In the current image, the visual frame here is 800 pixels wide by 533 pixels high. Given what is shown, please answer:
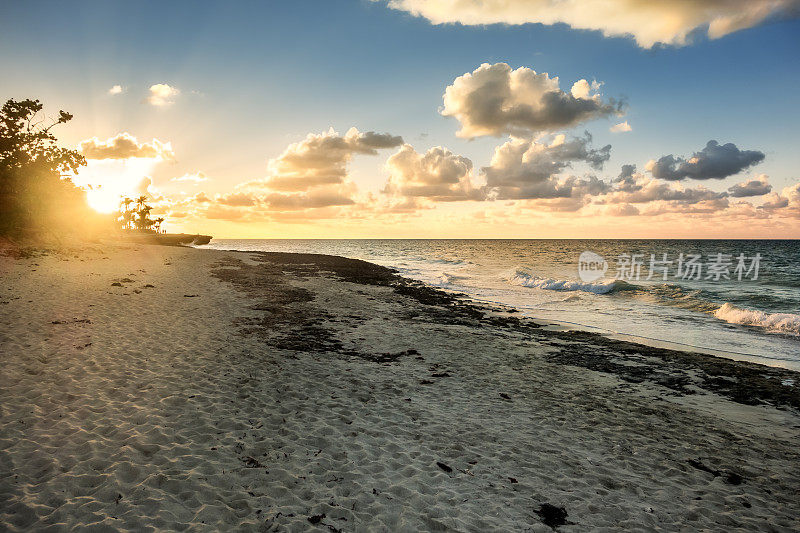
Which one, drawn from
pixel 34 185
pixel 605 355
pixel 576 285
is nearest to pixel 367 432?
pixel 605 355

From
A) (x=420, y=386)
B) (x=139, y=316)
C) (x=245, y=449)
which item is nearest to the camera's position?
(x=245, y=449)

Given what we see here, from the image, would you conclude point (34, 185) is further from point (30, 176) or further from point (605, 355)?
point (605, 355)

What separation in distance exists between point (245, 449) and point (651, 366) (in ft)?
45.1

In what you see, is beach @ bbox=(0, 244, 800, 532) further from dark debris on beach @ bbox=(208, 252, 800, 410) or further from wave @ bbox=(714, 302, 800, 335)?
wave @ bbox=(714, 302, 800, 335)

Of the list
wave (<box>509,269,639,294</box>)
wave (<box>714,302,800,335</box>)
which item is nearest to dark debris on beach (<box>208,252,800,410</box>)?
wave (<box>714,302,800,335</box>)

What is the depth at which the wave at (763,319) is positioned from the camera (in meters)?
20.5

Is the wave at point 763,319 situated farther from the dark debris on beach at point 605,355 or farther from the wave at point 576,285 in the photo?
the wave at point 576,285

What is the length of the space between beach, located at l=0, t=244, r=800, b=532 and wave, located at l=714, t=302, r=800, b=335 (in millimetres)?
9598

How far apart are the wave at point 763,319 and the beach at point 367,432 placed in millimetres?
9598

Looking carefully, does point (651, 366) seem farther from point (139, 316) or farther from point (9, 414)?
point (139, 316)

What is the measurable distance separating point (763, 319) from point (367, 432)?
25.8 metres

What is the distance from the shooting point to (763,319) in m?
22.1

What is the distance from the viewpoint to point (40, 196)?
1538 inches

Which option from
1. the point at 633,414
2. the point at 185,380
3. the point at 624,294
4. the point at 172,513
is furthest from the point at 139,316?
the point at 624,294
